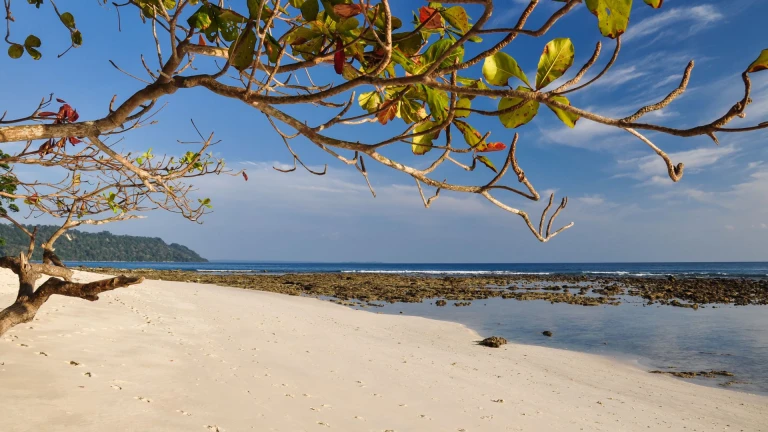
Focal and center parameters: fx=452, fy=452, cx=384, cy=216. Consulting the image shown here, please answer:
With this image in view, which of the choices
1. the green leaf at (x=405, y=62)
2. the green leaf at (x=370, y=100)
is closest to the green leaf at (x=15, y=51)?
the green leaf at (x=370, y=100)

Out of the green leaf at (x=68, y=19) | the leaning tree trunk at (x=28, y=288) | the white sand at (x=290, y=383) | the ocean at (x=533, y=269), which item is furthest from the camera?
the ocean at (x=533, y=269)

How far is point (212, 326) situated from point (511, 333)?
660 centimetres

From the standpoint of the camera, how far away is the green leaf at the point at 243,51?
1285 mm

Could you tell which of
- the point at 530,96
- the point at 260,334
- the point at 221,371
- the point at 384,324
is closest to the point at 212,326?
the point at 260,334

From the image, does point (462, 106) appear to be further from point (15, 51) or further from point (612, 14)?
point (15, 51)

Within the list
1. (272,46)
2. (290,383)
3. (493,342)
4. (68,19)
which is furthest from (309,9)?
(493,342)

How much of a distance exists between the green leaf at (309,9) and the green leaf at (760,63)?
952mm

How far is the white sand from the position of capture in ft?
9.80

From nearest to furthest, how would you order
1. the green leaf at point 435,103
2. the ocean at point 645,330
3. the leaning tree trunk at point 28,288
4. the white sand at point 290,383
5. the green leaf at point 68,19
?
the green leaf at point 435,103 → the green leaf at point 68,19 → the white sand at point 290,383 → the leaning tree trunk at point 28,288 → the ocean at point 645,330

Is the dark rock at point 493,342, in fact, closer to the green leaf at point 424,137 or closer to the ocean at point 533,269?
the green leaf at point 424,137

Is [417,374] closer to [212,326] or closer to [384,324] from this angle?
[212,326]

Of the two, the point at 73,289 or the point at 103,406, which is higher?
the point at 73,289

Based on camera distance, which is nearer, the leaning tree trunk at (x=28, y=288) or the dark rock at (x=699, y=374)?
the leaning tree trunk at (x=28, y=288)

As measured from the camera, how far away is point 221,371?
4.00 metres
